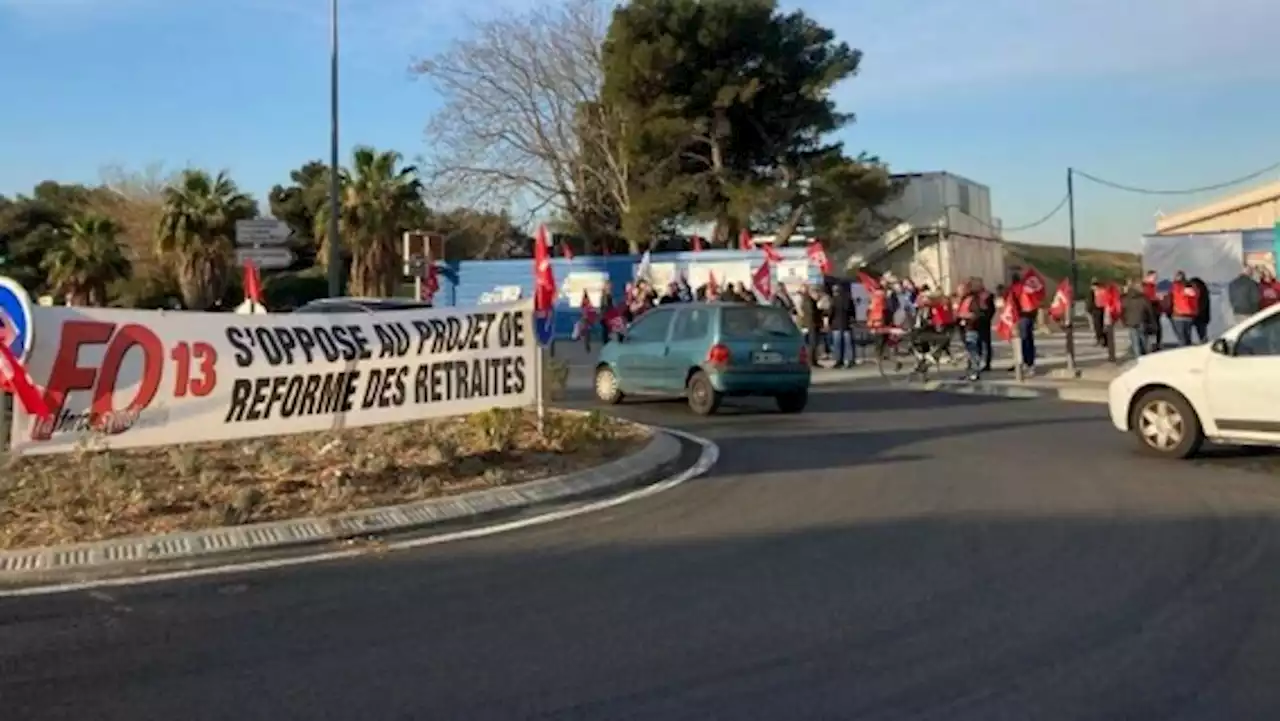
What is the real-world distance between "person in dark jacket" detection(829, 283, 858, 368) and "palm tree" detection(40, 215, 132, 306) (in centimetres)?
3308

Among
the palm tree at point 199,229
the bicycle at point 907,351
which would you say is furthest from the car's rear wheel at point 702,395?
the palm tree at point 199,229

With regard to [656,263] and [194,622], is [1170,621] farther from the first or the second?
[656,263]

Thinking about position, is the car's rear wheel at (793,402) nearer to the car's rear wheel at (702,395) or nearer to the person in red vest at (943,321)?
the car's rear wheel at (702,395)

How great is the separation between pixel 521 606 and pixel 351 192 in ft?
138

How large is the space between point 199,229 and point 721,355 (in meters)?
35.5

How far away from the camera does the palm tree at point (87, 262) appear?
159 ft

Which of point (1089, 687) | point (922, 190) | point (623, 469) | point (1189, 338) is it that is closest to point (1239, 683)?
point (1089, 687)

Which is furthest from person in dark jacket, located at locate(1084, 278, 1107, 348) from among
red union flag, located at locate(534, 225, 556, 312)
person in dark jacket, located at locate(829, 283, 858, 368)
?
red union flag, located at locate(534, 225, 556, 312)

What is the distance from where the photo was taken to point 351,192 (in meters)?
46.7

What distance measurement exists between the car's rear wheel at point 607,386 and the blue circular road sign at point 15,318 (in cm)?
1026

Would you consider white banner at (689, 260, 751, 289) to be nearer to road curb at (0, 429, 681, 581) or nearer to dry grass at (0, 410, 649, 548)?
dry grass at (0, 410, 649, 548)

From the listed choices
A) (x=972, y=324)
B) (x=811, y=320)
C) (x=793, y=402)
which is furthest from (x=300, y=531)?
(x=811, y=320)

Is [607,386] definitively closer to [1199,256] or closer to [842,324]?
[842,324]

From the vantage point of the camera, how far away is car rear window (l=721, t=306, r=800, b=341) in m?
16.3
